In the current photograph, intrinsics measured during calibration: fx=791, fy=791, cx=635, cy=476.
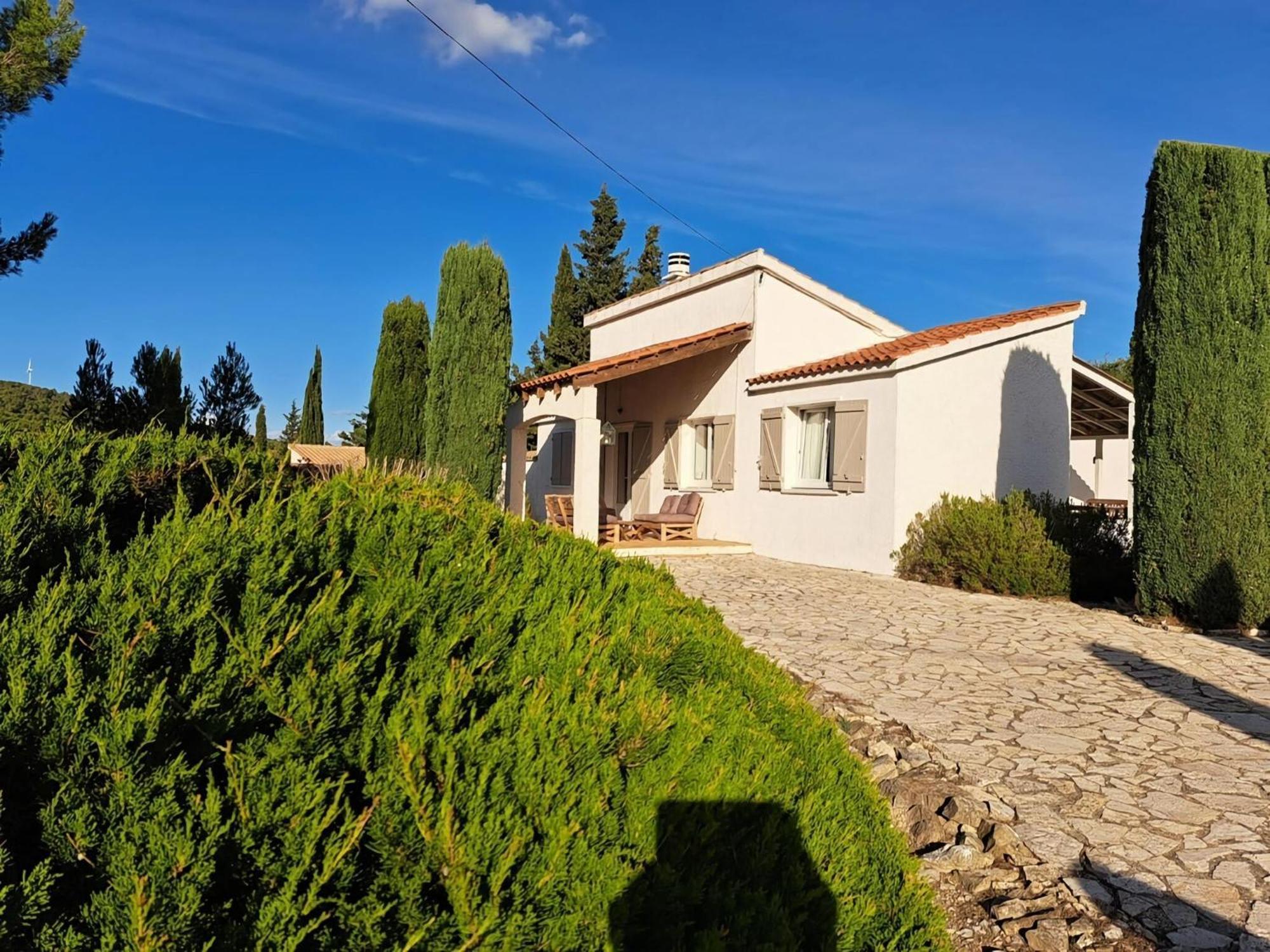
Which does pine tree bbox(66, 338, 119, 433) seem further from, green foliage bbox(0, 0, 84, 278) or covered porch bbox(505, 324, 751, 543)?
covered porch bbox(505, 324, 751, 543)

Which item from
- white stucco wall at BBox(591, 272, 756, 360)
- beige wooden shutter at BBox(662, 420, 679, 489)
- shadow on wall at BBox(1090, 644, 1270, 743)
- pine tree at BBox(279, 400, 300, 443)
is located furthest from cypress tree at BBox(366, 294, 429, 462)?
pine tree at BBox(279, 400, 300, 443)

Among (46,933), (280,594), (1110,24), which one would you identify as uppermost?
(1110,24)

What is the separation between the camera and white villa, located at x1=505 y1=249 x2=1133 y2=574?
12648 mm

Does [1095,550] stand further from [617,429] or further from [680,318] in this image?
[617,429]

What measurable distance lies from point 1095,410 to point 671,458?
9.06 metres

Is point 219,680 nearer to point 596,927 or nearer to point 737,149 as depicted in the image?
point 596,927

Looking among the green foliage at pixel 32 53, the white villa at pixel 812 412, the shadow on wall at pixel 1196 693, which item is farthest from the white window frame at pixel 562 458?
the shadow on wall at pixel 1196 693

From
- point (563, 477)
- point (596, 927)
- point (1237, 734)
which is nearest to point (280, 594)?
point (596, 927)

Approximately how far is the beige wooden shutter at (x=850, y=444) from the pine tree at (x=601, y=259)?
20829mm

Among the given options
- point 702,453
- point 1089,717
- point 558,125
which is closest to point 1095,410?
point 702,453

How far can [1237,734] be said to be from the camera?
17.5ft

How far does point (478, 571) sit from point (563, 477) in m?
17.9

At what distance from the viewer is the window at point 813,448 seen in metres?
14.2

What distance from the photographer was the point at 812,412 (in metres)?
14.5
